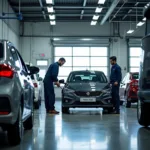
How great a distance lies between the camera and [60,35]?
28.0 m

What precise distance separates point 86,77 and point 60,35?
50.4 feet

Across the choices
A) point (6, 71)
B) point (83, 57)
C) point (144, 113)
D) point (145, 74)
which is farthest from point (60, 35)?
point (6, 71)

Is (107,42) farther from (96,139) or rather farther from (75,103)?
(96,139)

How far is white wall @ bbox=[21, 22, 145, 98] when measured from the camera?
1094 inches

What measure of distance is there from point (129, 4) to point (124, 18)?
171 inches

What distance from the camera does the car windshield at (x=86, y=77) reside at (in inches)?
508

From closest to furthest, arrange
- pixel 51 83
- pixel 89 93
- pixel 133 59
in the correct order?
1. pixel 89 93
2. pixel 51 83
3. pixel 133 59

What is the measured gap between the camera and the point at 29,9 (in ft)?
79.6

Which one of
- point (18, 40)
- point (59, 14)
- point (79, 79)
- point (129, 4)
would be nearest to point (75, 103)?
point (79, 79)

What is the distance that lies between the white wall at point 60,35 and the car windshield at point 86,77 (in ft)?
48.6

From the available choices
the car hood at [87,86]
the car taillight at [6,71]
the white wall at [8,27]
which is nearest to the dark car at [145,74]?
the car taillight at [6,71]

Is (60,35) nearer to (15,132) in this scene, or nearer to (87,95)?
(87,95)

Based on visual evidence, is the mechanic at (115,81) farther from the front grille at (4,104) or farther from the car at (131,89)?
the front grille at (4,104)

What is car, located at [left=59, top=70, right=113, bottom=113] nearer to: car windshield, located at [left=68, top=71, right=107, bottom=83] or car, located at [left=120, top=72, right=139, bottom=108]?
car windshield, located at [left=68, top=71, right=107, bottom=83]
